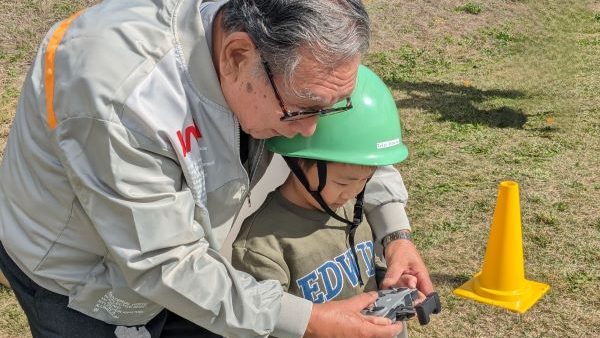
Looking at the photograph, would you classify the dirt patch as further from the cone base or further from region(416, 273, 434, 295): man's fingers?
region(416, 273, 434, 295): man's fingers

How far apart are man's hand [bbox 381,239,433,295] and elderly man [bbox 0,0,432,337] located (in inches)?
20.4

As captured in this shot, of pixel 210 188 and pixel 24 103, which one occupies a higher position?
pixel 24 103

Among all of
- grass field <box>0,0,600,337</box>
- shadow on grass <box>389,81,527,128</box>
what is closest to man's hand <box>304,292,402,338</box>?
grass field <box>0,0,600,337</box>

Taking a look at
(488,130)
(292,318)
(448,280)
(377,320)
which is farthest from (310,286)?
(488,130)

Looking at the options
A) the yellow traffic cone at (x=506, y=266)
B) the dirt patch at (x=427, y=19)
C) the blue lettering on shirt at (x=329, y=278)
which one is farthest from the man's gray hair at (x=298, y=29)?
the dirt patch at (x=427, y=19)

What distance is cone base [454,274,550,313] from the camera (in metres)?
4.60

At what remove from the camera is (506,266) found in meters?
4.59

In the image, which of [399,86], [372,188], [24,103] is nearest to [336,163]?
[372,188]

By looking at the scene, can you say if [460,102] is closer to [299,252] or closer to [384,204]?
[384,204]

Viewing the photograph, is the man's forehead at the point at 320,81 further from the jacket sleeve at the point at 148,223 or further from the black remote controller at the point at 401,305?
the black remote controller at the point at 401,305

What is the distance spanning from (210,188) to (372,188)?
99cm

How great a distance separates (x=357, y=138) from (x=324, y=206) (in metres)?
0.27

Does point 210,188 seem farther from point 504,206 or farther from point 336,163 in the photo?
point 504,206

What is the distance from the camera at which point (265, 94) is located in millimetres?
2207
